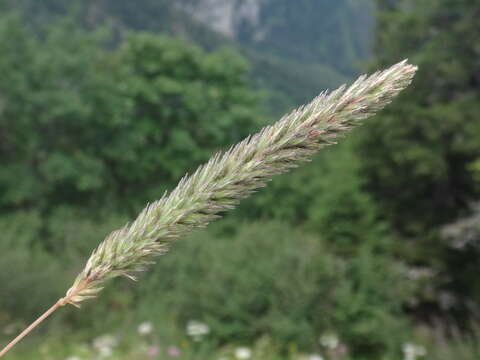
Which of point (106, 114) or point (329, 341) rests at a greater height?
point (106, 114)

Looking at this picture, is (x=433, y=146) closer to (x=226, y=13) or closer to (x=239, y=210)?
A: (x=239, y=210)

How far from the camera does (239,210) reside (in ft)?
88.9

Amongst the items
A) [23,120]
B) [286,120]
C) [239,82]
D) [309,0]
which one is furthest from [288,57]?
[286,120]

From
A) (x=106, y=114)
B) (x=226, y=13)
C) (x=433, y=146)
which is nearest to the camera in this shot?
(x=433, y=146)

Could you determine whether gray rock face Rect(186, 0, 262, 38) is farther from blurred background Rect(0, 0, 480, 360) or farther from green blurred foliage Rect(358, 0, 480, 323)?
green blurred foliage Rect(358, 0, 480, 323)

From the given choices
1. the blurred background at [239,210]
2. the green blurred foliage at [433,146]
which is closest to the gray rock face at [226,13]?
the blurred background at [239,210]

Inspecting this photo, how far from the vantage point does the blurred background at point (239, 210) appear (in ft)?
34.8

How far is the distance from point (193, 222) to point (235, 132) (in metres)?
27.4

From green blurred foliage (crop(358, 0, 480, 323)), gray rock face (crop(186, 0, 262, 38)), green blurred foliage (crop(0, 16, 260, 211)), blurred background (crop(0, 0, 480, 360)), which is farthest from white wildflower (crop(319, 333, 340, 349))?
gray rock face (crop(186, 0, 262, 38))

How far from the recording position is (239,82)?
29719 millimetres

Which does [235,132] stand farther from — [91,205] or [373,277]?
[373,277]

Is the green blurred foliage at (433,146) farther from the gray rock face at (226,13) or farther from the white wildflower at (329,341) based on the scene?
the gray rock face at (226,13)

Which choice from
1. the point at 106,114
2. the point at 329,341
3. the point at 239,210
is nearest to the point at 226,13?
the point at 239,210

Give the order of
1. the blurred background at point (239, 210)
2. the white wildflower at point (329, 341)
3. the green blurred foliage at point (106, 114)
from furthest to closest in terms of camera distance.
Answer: the green blurred foliage at point (106, 114), the blurred background at point (239, 210), the white wildflower at point (329, 341)
